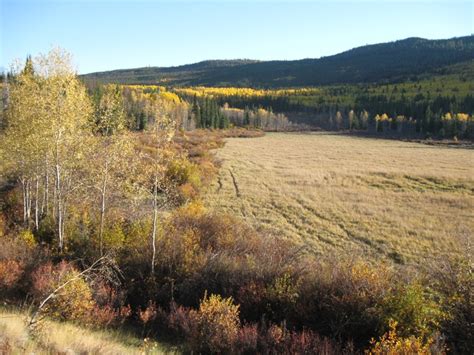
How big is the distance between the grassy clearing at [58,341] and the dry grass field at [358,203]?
11.4 m

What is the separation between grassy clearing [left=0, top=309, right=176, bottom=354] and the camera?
758 cm

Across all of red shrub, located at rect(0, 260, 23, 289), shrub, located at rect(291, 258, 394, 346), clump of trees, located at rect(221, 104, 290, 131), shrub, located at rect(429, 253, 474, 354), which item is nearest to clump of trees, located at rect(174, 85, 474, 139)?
clump of trees, located at rect(221, 104, 290, 131)

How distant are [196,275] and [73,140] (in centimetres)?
929

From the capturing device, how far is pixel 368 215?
93.6ft

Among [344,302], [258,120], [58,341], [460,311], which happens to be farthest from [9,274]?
[258,120]

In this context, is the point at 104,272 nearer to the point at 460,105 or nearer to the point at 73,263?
the point at 73,263

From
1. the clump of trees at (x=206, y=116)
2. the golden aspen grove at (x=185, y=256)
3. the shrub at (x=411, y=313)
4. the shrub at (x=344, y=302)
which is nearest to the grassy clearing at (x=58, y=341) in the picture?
the golden aspen grove at (x=185, y=256)

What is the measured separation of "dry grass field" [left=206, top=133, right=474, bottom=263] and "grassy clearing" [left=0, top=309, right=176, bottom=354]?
11.4m

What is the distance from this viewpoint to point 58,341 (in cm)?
816

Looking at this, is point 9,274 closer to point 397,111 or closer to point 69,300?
point 69,300

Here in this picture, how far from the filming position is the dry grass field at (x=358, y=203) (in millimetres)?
22266

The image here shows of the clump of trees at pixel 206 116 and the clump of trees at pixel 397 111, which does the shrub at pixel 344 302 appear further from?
the clump of trees at pixel 397 111

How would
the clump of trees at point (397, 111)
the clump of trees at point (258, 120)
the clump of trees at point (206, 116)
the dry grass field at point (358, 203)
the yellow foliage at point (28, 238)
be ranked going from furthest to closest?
the clump of trees at point (258, 120)
the clump of trees at point (206, 116)
the clump of trees at point (397, 111)
the dry grass field at point (358, 203)
the yellow foliage at point (28, 238)

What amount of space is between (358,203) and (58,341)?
28139 millimetres
